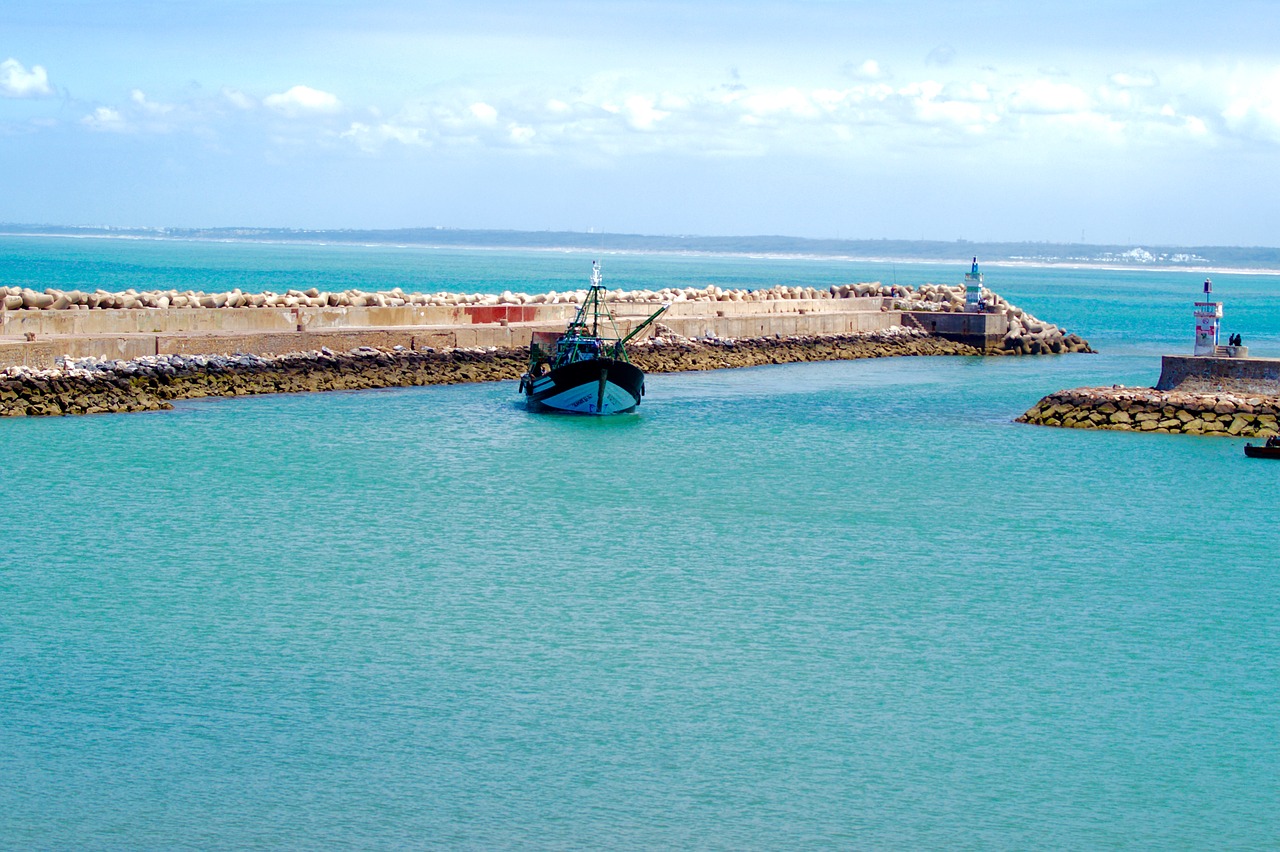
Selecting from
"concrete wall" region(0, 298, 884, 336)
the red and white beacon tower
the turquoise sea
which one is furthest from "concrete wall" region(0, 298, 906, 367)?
the red and white beacon tower

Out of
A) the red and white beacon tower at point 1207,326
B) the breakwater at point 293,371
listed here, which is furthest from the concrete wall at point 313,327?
the red and white beacon tower at point 1207,326

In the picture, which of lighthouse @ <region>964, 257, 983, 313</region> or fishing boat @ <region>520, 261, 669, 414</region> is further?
lighthouse @ <region>964, 257, 983, 313</region>

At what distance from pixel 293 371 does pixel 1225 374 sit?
13.2m

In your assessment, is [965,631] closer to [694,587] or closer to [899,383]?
[694,587]

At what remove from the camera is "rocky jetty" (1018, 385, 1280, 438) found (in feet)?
69.2

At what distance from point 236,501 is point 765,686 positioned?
7.58 meters

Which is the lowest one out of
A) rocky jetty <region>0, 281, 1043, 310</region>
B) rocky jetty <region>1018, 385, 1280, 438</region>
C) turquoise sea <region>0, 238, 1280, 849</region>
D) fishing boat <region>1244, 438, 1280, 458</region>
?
turquoise sea <region>0, 238, 1280, 849</region>

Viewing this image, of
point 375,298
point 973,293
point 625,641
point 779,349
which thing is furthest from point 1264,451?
point 973,293

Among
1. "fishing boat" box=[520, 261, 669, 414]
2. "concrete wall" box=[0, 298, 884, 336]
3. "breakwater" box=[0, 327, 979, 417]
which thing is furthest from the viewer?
"fishing boat" box=[520, 261, 669, 414]

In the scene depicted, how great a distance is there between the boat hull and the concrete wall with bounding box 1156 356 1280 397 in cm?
729

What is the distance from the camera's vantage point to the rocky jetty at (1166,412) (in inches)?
830

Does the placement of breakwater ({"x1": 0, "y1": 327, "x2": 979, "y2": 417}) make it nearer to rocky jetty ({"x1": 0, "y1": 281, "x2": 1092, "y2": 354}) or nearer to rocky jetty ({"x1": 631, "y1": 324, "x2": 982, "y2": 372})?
rocky jetty ({"x1": 631, "y1": 324, "x2": 982, "y2": 372})

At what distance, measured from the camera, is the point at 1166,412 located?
21.5 m

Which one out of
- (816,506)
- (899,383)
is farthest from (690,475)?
(899,383)
